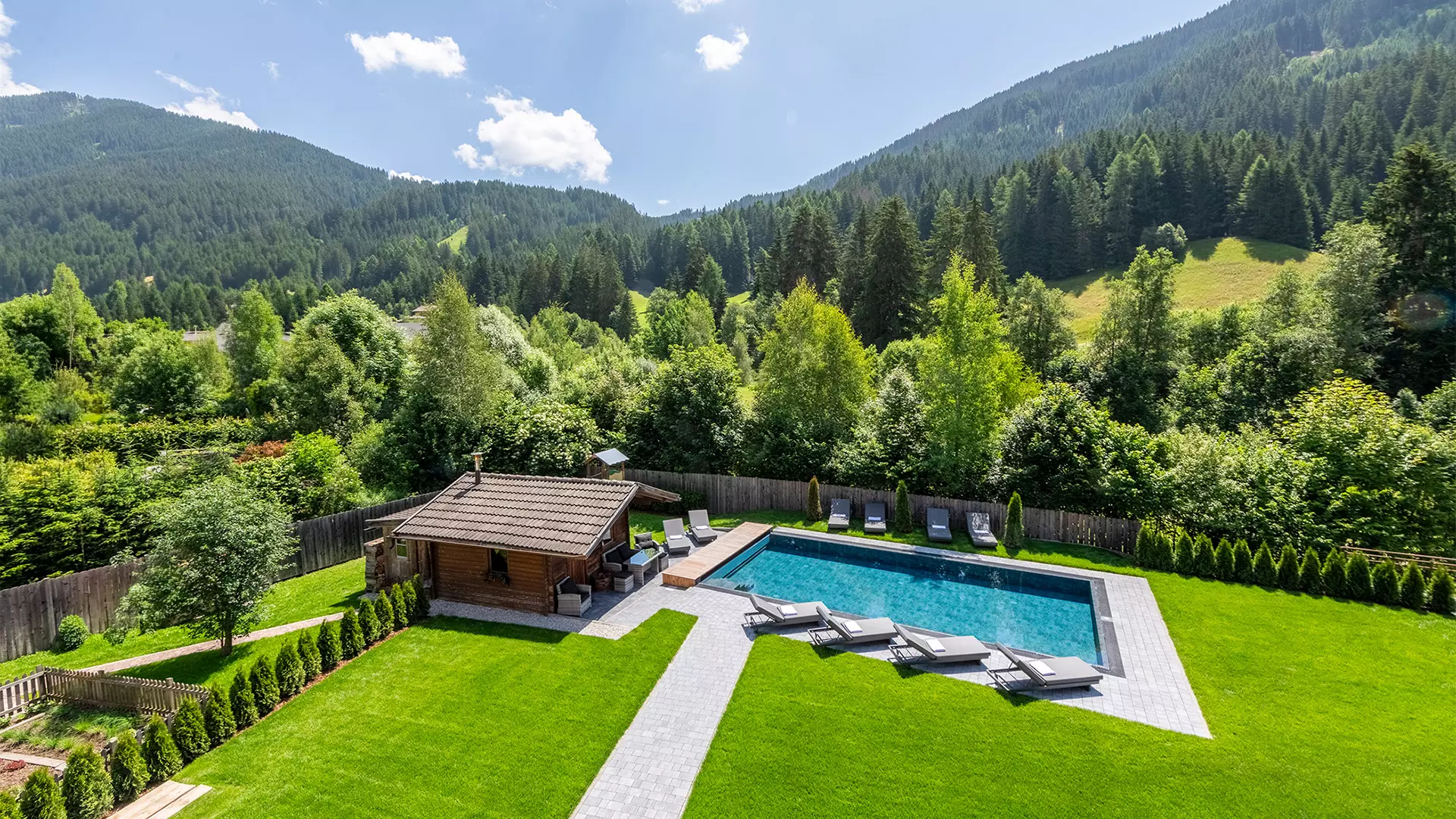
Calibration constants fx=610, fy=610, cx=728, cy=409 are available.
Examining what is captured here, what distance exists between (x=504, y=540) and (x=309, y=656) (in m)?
4.48

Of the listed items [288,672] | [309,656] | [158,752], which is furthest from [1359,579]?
[158,752]

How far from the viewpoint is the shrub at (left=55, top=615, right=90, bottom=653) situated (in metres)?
14.7

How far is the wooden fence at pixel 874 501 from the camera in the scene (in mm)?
19641

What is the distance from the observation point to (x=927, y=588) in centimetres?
1786

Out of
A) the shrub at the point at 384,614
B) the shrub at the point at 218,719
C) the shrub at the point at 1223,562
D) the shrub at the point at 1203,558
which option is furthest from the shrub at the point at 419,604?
the shrub at the point at 1223,562

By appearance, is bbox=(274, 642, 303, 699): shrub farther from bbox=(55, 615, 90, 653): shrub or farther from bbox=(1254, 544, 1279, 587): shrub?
bbox=(1254, 544, 1279, 587): shrub

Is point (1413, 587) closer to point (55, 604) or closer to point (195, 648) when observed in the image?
point (195, 648)

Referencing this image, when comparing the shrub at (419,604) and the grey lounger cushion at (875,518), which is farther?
the grey lounger cushion at (875,518)

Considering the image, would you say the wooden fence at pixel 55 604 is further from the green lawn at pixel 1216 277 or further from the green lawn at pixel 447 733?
the green lawn at pixel 1216 277

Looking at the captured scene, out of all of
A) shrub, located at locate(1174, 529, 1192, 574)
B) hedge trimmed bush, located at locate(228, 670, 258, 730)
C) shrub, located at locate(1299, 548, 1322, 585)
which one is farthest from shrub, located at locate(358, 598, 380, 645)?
shrub, located at locate(1299, 548, 1322, 585)

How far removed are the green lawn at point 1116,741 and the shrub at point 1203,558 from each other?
3.08 m

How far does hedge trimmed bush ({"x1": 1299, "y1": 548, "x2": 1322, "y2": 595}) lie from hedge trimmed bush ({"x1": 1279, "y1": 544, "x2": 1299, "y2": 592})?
9 centimetres

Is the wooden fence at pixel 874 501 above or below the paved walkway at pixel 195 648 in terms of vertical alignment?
above

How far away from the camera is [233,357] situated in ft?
147
